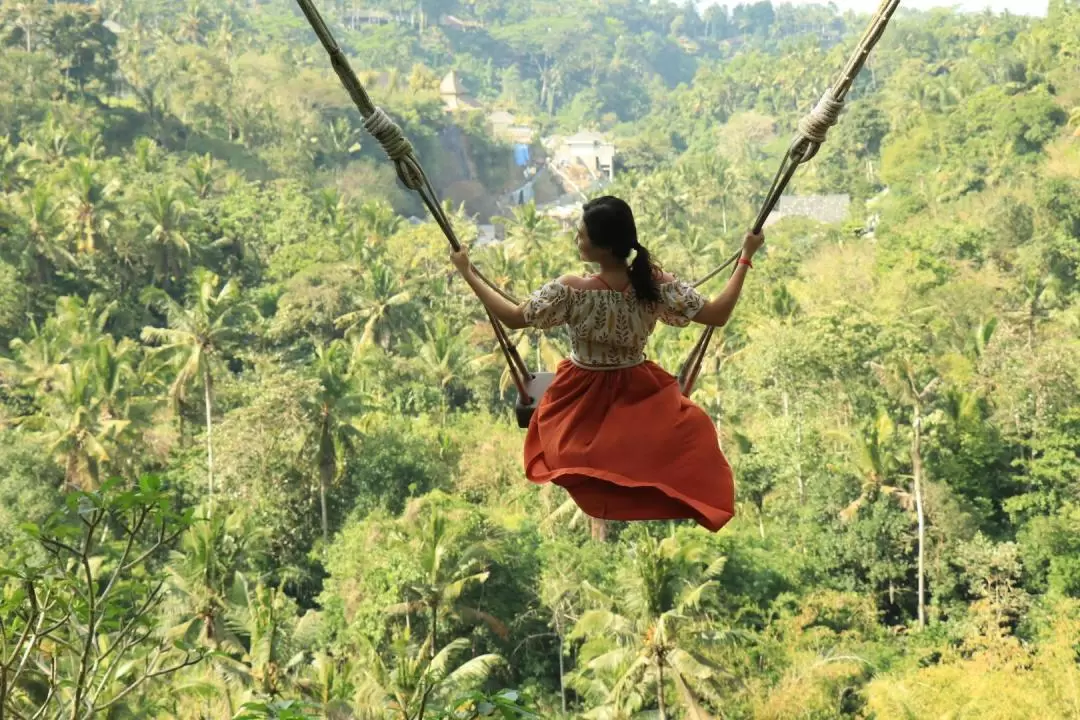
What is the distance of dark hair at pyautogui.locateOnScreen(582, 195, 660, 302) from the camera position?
123 inches

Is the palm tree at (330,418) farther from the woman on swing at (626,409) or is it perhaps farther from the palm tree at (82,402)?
the woman on swing at (626,409)

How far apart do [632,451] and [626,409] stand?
0.43ft

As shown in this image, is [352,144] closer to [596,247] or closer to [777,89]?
[777,89]

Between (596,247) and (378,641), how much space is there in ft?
50.5

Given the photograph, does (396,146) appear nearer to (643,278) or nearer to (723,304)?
(643,278)

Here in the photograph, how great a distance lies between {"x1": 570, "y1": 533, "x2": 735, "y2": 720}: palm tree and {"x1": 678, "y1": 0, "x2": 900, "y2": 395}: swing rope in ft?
36.0

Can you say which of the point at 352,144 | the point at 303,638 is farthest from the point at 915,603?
the point at 352,144

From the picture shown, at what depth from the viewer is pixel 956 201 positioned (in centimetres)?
3572

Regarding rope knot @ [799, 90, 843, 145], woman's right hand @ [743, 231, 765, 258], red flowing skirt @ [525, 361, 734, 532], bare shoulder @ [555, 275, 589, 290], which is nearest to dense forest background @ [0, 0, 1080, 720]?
red flowing skirt @ [525, 361, 734, 532]

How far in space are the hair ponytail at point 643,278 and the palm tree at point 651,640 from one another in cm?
1139

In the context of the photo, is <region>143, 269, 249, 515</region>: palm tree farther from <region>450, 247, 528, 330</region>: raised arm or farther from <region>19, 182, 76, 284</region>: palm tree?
<region>450, 247, 528, 330</region>: raised arm

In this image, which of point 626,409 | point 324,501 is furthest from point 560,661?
point 626,409

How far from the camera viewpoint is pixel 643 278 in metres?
3.27

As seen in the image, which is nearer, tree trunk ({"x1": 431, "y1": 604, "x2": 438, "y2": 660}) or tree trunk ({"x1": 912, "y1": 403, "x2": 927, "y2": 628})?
tree trunk ({"x1": 431, "y1": 604, "x2": 438, "y2": 660})
